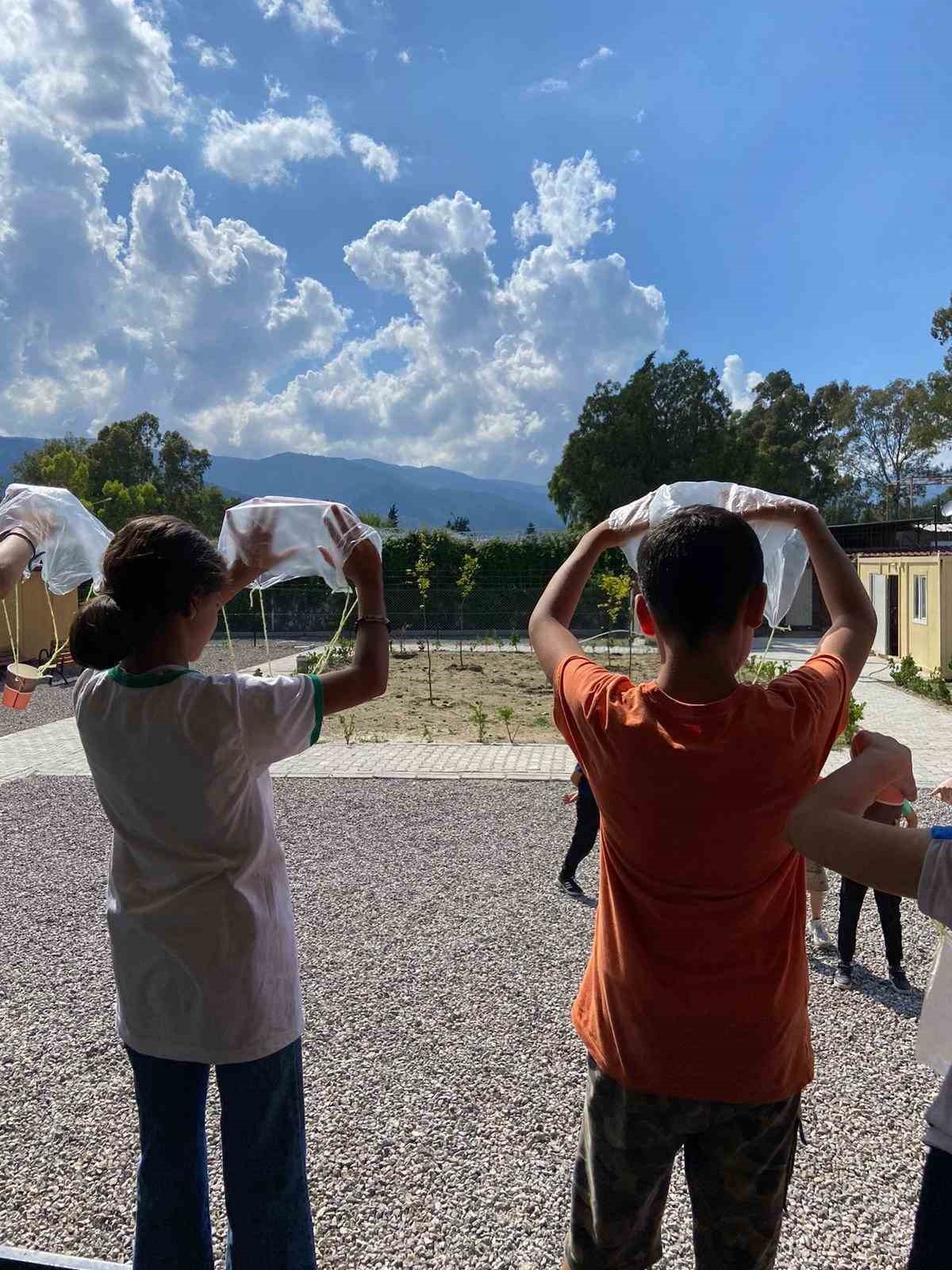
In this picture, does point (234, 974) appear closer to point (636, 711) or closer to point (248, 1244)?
point (248, 1244)

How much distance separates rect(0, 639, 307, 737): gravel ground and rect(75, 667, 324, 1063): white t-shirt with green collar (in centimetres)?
548

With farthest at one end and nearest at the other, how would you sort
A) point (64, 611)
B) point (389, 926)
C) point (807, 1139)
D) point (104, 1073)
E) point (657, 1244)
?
1. point (64, 611)
2. point (389, 926)
3. point (104, 1073)
4. point (807, 1139)
5. point (657, 1244)

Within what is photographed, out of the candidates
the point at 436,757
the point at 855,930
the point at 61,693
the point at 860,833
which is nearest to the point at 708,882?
the point at 860,833

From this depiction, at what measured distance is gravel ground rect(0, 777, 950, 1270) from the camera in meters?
2.57

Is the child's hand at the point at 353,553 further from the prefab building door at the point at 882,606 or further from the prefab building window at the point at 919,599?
the prefab building door at the point at 882,606

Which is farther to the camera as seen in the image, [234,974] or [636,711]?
[234,974]

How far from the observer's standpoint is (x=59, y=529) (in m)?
2.56

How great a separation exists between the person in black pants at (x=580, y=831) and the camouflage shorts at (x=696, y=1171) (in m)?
3.38

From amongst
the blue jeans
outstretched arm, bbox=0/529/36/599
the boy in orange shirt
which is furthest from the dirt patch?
the boy in orange shirt

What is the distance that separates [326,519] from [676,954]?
1.10m

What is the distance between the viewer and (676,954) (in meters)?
1.46

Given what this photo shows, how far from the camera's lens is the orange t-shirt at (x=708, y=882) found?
140 centimetres

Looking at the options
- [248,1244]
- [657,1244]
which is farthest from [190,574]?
[657,1244]

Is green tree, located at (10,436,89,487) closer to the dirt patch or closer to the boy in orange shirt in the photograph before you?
the dirt patch
